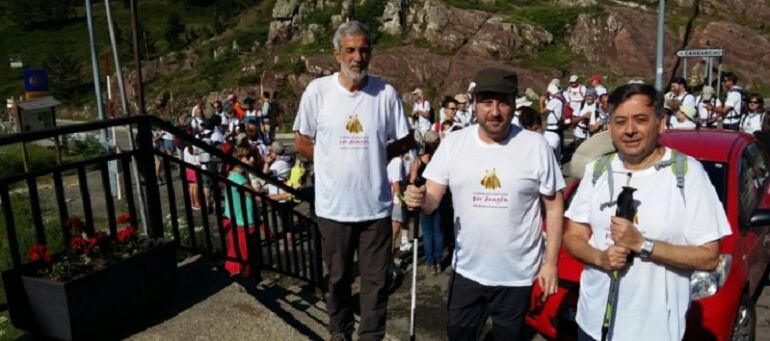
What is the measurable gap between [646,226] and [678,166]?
29cm

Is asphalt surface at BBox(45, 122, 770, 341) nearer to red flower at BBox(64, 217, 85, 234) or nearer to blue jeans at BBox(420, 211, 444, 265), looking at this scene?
red flower at BBox(64, 217, 85, 234)

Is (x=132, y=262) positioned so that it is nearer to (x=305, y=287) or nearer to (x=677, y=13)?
(x=305, y=287)

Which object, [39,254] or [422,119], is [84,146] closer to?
[422,119]

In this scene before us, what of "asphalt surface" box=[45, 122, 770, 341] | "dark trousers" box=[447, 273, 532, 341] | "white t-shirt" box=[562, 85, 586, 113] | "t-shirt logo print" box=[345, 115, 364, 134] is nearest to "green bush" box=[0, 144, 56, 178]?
"asphalt surface" box=[45, 122, 770, 341]

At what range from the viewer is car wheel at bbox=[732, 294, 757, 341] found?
4.45 meters

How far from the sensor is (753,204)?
5.24 metres

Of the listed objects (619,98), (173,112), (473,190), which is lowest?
(173,112)

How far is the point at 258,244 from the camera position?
5.71m

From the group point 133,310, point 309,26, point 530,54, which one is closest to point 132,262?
point 133,310

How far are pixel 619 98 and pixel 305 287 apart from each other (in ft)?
15.2

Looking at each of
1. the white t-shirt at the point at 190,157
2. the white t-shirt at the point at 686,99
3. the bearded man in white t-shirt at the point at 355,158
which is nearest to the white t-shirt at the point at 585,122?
the white t-shirt at the point at 686,99

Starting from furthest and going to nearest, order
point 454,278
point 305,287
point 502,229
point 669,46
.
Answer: point 669,46 < point 305,287 < point 454,278 < point 502,229

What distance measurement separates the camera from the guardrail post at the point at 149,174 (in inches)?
176

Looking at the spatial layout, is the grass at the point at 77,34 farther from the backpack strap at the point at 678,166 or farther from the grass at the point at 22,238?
the backpack strap at the point at 678,166
